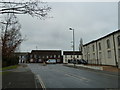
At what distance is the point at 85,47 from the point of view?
5625 centimetres

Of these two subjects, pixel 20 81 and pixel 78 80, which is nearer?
pixel 20 81

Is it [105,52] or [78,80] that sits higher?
[105,52]

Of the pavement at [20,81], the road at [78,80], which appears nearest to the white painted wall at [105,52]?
the road at [78,80]

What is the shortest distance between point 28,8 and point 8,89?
492 cm

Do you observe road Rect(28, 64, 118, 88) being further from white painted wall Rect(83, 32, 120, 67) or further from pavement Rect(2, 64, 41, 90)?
white painted wall Rect(83, 32, 120, 67)

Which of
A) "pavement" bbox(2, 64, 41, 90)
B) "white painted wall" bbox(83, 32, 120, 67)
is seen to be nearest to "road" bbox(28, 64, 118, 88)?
"pavement" bbox(2, 64, 41, 90)

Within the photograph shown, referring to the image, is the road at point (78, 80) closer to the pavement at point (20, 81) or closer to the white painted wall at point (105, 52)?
the pavement at point (20, 81)

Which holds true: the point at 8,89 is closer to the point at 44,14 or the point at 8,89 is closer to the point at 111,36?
the point at 44,14

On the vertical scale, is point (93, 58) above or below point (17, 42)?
below

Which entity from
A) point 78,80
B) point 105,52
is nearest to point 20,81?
point 78,80

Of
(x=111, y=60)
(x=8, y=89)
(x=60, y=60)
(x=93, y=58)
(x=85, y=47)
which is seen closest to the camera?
(x=8, y=89)

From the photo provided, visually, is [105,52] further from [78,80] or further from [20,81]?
[20,81]

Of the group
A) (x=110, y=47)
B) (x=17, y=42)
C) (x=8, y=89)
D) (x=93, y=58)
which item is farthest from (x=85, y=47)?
(x=8, y=89)

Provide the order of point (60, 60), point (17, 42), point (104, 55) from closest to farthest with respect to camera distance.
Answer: point (17, 42), point (104, 55), point (60, 60)
